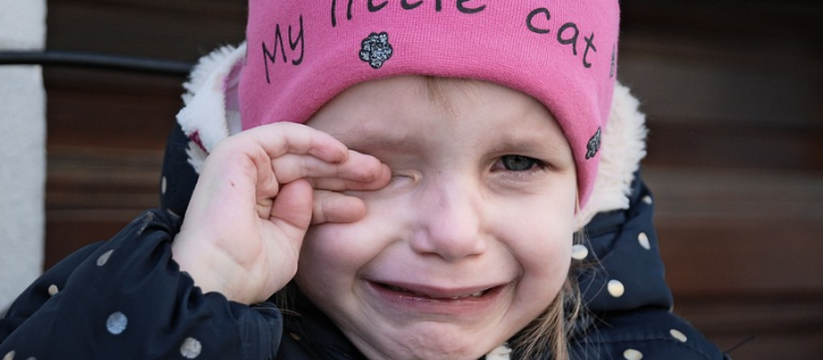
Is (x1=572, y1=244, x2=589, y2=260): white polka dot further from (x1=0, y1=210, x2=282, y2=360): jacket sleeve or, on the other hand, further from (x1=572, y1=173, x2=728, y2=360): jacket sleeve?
(x1=0, y1=210, x2=282, y2=360): jacket sleeve

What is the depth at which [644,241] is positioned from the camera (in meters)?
1.47

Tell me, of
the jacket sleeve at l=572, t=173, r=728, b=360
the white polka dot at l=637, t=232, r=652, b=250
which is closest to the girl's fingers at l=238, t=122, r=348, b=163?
the jacket sleeve at l=572, t=173, r=728, b=360

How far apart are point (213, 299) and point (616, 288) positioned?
67 centimetres

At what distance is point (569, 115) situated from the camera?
118 cm

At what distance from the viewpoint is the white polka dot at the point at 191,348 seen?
3.14 feet

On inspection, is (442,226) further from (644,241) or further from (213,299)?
(644,241)

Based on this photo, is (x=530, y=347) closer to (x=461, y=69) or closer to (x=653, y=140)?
(x=461, y=69)

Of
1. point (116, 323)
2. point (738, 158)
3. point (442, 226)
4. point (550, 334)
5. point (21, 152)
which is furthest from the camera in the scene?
point (738, 158)

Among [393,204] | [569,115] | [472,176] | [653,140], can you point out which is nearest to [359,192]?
[393,204]

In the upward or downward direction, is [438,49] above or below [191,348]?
above

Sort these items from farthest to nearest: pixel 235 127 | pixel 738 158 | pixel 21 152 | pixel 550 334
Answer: pixel 738 158
pixel 21 152
pixel 235 127
pixel 550 334

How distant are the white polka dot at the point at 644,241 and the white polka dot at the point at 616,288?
11 centimetres

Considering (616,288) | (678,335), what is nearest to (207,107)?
→ (616,288)

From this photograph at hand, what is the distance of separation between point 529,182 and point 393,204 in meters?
0.20
